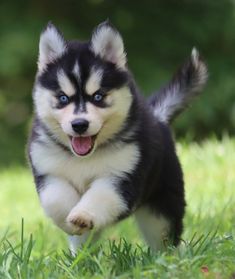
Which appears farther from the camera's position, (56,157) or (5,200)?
(5,200)

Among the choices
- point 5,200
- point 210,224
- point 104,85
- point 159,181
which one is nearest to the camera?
point 104,85

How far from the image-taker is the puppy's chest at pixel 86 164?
4660mm

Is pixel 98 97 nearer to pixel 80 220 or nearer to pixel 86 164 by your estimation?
pixel 86 164

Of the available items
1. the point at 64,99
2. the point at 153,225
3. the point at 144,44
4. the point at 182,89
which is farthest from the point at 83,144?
the point at 144,44

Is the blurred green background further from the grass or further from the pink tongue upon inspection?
the pink tongue

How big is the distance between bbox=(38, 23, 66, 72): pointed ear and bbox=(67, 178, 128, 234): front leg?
0.77m

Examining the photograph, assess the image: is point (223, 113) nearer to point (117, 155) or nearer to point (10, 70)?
point (10, 70)

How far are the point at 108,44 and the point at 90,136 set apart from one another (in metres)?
0.58

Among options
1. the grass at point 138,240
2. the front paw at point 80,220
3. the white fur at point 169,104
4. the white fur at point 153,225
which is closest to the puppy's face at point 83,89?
the front paw at point 80,220

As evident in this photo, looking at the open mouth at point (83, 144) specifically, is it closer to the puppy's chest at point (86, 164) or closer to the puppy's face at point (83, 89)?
the puppy's face at point (83, 89)

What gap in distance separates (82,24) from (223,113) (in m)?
2.86

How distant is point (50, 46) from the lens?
4.82m

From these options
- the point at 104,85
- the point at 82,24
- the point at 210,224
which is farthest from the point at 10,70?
the point at 104,85

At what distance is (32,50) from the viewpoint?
12938mm
